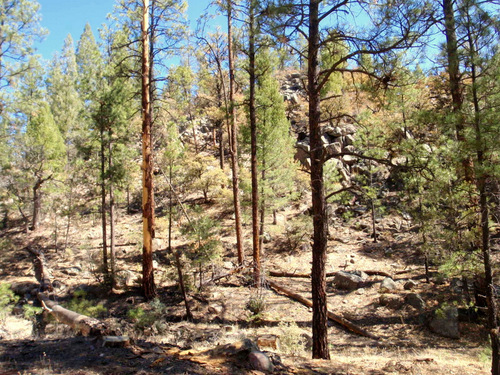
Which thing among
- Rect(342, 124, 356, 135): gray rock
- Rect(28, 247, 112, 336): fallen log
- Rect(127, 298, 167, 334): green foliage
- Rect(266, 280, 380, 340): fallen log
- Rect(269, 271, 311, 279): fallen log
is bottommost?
Rect(266, 280, 380, 340): fallen log

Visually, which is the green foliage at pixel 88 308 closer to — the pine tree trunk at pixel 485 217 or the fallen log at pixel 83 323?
the fallen log at pixel 83 323

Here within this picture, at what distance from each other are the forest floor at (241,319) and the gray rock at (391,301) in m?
0.20

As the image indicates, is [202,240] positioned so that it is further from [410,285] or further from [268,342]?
[410,285]

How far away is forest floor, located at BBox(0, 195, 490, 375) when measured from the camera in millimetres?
4590

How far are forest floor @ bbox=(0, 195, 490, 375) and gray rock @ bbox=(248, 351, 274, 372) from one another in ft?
0.46

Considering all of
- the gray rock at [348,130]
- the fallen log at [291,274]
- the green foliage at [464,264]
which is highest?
the gray rock at [348,130]

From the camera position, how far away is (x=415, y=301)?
1112cm

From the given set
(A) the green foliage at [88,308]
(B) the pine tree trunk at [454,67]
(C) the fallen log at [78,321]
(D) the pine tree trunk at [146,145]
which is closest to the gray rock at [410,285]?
(B) the pine tree trunk at [454,67]

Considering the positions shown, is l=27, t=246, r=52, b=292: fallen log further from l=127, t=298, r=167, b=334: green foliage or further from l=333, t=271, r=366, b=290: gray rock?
l=333, t=271, r=366, b=290: gray rock

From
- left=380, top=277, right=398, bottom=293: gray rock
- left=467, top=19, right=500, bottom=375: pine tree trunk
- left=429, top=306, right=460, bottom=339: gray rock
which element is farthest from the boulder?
left=380, top=277, right=398, bottom=293: gray rock

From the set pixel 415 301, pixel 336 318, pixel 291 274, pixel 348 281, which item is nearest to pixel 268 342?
pixel 336 318

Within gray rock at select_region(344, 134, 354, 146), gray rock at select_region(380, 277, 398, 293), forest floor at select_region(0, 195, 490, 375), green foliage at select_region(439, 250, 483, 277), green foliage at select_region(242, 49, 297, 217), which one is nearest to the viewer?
forest floor at select_region(0, 195, 490, 375)

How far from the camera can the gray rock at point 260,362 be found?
4410mm

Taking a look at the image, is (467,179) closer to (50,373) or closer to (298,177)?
(50,373)
